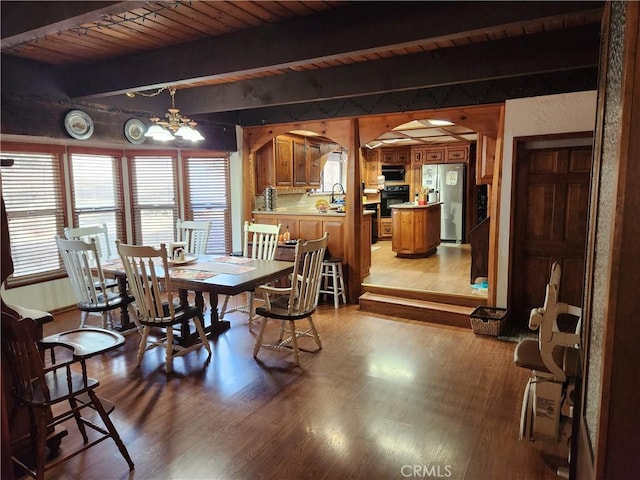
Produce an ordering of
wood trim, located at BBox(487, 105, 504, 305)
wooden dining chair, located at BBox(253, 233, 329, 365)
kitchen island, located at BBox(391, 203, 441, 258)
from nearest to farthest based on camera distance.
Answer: wooden dining chair, located at BBox(253, 233, 329, 365) < wood trim, located at BBox(487, 105, 504, 305) < kitchen island, located at BBox(391, 203, 441, 258)

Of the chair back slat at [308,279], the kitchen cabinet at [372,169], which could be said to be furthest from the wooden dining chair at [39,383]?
the kitchen cabinet at [372,169]

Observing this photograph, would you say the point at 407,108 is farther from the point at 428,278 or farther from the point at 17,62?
the point at 17,62

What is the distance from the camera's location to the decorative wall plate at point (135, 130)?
486 centimetres

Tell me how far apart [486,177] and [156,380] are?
368cm

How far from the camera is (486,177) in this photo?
461 centimetres

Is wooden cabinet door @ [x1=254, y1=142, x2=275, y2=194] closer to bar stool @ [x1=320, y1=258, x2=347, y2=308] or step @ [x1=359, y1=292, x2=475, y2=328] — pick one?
bar stool @ [x1=320, y1=258, x2=347, y2=308]

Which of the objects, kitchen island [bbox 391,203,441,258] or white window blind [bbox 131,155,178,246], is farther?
kitchen island [bbox 391,203,441,258]

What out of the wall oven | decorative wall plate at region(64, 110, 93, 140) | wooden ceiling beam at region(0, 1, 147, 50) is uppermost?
wooden ceiling beam at region(0, 1, 147, 50)

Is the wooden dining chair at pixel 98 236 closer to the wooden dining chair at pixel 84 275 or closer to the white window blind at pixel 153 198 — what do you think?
the wooden dining chair at pixel 84 275

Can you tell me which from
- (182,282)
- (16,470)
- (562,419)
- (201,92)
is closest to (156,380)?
(182,282)

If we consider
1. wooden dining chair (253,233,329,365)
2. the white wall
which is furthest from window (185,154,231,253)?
the white wall

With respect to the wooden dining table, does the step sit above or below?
below

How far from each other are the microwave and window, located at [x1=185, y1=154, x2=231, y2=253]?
427 centimetres

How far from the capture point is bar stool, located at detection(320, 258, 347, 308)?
5.28m
